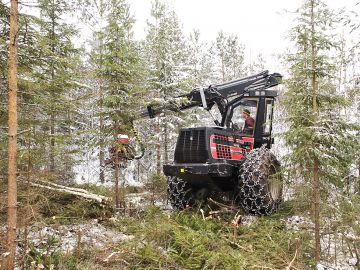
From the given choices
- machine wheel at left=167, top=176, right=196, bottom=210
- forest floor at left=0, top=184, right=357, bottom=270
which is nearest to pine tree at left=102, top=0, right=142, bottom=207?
machine wheel at left=167, top=176, right=196, bottom=210

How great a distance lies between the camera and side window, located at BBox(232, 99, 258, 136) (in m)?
10.2

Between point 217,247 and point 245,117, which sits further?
point 245,117

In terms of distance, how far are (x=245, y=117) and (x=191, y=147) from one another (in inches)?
84.0

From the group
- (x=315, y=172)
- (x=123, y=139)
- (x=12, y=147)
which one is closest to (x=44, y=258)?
(x=12, y=147)

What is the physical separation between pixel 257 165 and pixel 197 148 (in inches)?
61.0

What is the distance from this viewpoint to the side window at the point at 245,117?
10180 millimetres

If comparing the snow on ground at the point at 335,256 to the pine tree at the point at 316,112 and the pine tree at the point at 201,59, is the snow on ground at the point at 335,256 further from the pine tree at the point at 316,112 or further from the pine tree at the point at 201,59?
the pine tree at the point at 201,59

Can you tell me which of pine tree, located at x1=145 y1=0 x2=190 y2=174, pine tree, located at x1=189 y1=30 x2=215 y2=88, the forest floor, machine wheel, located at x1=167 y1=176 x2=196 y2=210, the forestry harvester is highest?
pine tree, located at x1=189 y1=30 x2=215 y2=88

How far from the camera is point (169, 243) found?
6.75 metres

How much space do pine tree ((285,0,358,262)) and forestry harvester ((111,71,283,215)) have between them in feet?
3.62

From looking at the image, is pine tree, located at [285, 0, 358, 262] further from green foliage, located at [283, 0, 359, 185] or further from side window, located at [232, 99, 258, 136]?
side window, located at [232, 99, 258, 136]

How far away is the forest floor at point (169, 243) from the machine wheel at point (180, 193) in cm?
117

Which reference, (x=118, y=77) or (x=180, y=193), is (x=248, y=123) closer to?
(x=180, y=193)

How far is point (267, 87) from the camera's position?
427 inches
